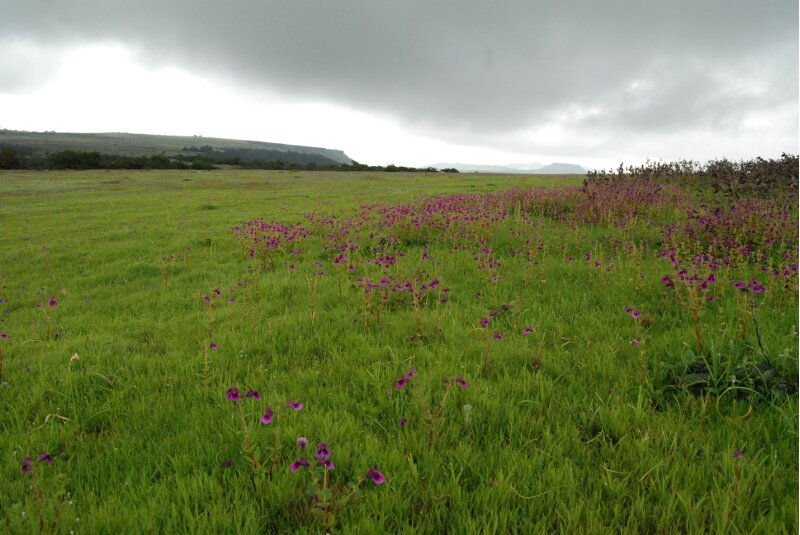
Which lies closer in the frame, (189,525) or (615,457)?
(189,525)

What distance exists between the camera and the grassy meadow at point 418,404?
84.3 inches

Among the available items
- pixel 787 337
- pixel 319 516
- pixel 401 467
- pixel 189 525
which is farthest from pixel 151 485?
pixel 787 337

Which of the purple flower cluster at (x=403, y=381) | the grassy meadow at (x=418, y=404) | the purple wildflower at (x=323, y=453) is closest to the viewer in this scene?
the purple wildflower at (x=323, y=453)

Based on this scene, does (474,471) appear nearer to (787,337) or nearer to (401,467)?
(401,467)

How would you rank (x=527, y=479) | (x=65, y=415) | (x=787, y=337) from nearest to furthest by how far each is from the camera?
(x=527, y=479)
(x=65, y=415)
(x=787, y=337)

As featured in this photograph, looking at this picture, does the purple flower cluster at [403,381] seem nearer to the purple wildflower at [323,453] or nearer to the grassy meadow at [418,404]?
the grassy meadow at [418,404]

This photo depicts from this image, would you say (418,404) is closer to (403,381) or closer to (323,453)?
(403,381)

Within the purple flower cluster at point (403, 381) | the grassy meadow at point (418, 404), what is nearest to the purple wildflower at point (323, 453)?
the grassy meadow at point (418, 404)

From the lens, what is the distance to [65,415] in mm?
3268

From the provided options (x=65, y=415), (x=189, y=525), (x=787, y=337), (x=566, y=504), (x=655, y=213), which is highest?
(x=655, y=213)

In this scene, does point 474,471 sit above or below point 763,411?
below

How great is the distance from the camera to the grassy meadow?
2.14m

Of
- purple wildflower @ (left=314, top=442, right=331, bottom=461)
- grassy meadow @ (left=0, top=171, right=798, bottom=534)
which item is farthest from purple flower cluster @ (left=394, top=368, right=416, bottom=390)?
purple wildflower @ (left=314, top=442, right=331, bottom=461)

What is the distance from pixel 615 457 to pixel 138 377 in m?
3.91
